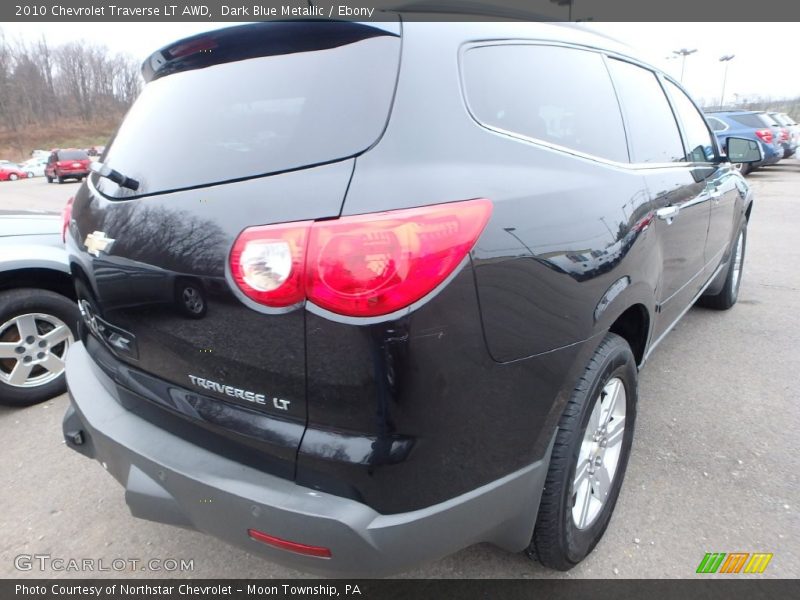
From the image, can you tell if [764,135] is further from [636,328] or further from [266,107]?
[266,107]

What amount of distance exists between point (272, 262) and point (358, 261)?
0.70ft

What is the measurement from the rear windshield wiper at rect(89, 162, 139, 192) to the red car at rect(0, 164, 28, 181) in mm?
41992

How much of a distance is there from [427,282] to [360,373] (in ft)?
0.87

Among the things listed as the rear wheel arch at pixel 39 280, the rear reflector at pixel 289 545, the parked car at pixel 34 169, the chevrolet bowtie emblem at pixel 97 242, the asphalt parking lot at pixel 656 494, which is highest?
the chevrolet bowtie emblem at pixel 97 242

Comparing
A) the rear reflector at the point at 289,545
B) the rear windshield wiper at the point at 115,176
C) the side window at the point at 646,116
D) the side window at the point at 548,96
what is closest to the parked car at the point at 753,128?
the side window at the point at 646,116

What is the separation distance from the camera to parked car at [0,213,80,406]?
310cm

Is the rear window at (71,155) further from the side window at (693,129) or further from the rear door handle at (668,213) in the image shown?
the rear door handle at (668,213)

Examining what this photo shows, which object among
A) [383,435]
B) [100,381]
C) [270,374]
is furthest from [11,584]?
[383,435]

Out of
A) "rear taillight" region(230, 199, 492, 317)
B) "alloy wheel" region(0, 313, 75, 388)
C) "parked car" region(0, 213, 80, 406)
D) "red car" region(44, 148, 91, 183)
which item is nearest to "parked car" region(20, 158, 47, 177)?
"red car" region(44, 148, 91, 183)

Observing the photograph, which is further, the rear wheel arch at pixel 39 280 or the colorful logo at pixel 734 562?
the rear wheel arch at pixel 39 280

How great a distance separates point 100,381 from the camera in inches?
75.2

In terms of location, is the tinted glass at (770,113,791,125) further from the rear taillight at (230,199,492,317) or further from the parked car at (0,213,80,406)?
the rear taillight at (230,199,492,317)

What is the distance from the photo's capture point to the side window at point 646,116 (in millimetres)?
2338

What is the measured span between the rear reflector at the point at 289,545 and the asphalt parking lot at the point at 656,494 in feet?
2.45
